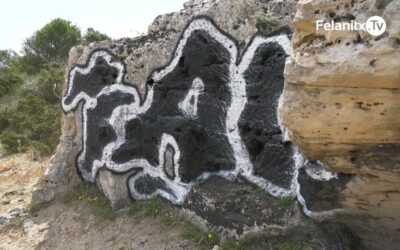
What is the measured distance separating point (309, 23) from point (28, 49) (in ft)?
89.9

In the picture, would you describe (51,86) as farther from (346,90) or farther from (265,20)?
(346,90)

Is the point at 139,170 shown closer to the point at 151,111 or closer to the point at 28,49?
the point at 151,111

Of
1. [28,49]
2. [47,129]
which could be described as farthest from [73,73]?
[28,49]

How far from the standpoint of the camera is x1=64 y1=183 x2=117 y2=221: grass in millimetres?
6375

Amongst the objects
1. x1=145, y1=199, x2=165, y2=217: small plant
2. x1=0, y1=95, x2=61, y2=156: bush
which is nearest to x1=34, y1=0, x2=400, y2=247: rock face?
x1=145, y1=199, x2=165, y2=217: small plant

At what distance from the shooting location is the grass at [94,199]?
251 inches

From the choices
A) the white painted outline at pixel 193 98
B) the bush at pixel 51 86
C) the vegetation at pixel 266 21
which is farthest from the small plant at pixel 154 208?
the bush at pixel 51 86

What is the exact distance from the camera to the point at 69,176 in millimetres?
7312

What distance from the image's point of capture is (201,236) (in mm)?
5246

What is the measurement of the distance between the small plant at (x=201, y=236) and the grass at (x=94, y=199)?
1.26 m

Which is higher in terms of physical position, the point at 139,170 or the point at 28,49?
the point at 28,49

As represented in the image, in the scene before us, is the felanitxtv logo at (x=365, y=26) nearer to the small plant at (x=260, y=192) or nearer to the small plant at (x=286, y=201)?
the small plant at (x=286, y=201)

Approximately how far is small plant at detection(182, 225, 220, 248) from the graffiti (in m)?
0.45

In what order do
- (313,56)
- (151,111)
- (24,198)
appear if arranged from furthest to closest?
(24,198) → (151,111) → (313,56)
